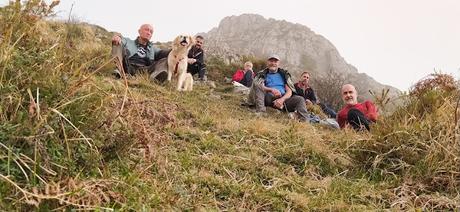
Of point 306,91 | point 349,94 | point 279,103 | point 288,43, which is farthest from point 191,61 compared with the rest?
point 288,43

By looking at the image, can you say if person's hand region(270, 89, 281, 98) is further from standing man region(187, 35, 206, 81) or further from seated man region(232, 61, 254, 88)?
seated man region(232, 61, 254, 88)

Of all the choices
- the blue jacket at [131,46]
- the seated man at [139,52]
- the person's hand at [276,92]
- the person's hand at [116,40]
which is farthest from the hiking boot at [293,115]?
A: the person's hand at [116,40]

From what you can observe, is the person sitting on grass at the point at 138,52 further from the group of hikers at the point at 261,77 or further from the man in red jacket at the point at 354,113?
the man in red jacket at the point at 354,113

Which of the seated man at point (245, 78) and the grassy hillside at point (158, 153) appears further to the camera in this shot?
the seated man at point (245, 78)

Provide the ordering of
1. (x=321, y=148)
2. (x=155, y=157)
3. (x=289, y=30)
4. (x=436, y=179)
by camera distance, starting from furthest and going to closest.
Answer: (x=289, y=30), (x=321, y=148), (x=436, y=179), (x=155, y=157)

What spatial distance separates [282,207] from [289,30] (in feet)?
233

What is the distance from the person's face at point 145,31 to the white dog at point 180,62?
0.45 meters

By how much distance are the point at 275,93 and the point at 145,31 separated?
8.02ft

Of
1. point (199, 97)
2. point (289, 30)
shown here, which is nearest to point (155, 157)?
point (199, 97)

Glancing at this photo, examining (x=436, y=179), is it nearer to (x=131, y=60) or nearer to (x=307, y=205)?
(x=307, y=205)

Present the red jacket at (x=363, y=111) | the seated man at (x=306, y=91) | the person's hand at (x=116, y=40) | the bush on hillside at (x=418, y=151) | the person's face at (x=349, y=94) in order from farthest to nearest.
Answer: the seated man at (x=306, y=91) < the person's hand at (x=116, y=40) < the person's face at (x=349, y=94) < the red jacket at (x=363, y=111) < the bush on hillside at (x=418, y=151)

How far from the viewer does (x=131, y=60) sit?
8.67m

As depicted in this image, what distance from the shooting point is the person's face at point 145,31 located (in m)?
8.74

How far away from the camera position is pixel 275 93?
845 centimetres
